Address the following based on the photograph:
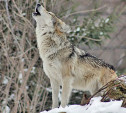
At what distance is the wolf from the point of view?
540cm

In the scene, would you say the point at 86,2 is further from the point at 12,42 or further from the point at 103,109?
the point at 103,109

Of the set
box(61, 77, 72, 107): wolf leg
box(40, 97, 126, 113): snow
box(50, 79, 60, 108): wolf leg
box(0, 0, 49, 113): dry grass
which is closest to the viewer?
box(40, 97, 126, 113): snow

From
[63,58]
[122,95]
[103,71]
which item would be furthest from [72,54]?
[122,95]

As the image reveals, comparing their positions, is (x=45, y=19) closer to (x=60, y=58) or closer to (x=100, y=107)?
(x=60, y=58)

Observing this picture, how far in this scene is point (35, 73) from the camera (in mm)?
10305

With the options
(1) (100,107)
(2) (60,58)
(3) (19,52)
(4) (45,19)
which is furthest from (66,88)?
(3) (19,52)

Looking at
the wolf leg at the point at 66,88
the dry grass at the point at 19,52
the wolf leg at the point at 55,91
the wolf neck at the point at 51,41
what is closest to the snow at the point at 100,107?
the wolf leg at the point at 66,88

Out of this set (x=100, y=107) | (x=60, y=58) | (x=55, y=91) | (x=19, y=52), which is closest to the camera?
(x=100, y=107)

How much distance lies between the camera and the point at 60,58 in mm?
5426

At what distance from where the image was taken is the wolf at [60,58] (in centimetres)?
540

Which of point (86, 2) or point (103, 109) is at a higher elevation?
point (86, 2)

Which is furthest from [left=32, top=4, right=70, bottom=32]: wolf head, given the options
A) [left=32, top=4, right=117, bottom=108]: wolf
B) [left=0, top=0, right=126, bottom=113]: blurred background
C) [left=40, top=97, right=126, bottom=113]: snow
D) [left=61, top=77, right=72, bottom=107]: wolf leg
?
[left=0, top=0, right=126, bottom=113]: blurred background

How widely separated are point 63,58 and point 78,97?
5.55 m

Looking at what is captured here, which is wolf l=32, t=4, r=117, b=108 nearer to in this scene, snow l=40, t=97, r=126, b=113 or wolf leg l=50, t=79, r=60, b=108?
wolf leg l=50, t=79, r=60, b=108
